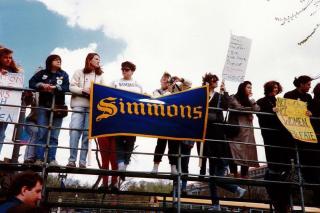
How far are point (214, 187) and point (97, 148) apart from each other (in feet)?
6.52

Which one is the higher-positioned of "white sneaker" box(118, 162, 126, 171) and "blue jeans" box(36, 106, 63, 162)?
"blue jeans" box(36, 106, 63, 162)

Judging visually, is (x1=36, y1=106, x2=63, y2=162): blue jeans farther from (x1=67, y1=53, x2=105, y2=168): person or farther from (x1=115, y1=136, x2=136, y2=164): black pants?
(x1=115, y1=136, x2=136, y2=164): black pants

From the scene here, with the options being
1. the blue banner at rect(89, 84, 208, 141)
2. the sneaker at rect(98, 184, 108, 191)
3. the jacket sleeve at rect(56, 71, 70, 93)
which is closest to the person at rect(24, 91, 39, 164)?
the jacket sleeve at rect(56, 71, 70, 93)

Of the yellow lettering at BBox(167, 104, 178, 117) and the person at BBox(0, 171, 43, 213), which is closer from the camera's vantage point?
the person at BBox(0, 171, 43, 213)

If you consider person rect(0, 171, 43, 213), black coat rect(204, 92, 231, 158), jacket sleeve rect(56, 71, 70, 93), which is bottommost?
person rect(0, 171, 43, 213)

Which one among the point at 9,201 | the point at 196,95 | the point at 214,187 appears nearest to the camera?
the point at 9,201

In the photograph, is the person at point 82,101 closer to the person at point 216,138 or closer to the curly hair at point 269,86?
the person at point 216,138

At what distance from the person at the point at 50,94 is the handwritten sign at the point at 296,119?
3301 mm

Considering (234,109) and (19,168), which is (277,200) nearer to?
(234,109)

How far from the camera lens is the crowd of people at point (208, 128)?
591 centimetres

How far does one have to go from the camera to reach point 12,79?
5938 millimetres

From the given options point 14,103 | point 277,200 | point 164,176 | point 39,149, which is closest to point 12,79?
point 14,103

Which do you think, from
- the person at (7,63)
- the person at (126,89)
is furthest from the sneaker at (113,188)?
the person at (7,63)

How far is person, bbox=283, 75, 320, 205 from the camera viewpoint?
6320 mm
